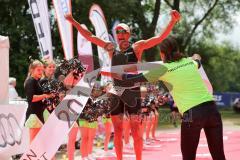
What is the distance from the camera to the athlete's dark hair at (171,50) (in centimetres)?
496

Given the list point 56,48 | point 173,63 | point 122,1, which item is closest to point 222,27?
point 122,1

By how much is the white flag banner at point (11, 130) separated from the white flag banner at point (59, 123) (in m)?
Answer: 0.51

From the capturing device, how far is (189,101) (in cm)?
489

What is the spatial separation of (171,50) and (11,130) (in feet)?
9.84

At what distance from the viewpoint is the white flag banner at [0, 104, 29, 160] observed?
21.8 feet

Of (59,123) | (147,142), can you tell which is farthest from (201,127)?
(147,142)

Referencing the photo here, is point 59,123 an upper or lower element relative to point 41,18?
lower

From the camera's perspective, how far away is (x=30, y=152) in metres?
6.25

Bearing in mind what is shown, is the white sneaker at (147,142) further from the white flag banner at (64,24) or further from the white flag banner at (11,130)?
the white flag banner at (11,130)

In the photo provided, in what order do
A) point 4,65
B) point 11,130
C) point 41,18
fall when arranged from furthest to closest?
1. point 41,18
2. point 11,130
3. point 4,65

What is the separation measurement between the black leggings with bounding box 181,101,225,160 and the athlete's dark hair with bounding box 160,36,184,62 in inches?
21.9

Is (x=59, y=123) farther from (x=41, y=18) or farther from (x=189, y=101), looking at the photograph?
(x=41, y=18)

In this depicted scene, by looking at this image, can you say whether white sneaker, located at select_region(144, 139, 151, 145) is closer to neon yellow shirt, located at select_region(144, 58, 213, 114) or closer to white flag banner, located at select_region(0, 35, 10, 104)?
white flag banner, located at select_region(0, 35, 10, 104)

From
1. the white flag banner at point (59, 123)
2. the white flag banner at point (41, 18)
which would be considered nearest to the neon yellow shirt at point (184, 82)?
the white flag banner at point (59, 123)
